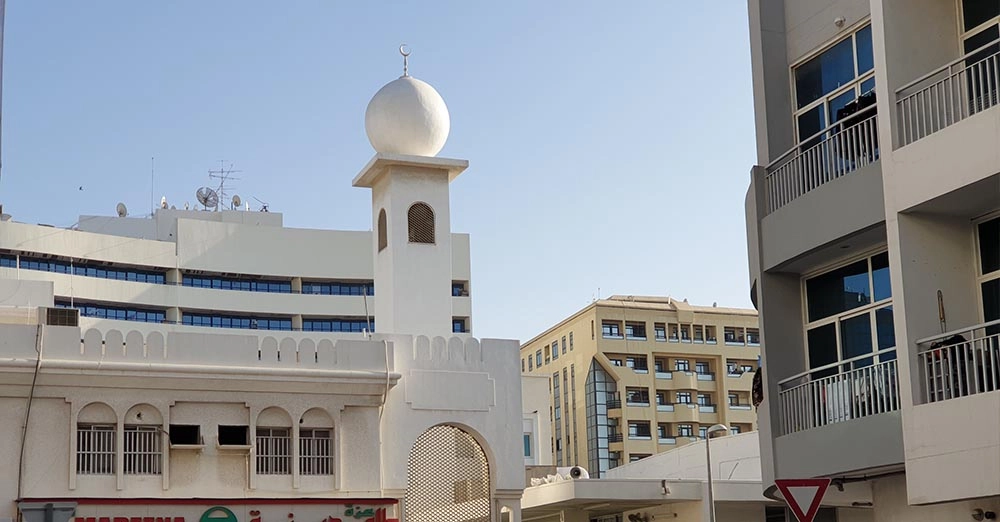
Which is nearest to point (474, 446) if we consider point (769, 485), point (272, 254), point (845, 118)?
point (769, 485)

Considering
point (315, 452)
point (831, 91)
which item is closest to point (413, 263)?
point (315, 452)

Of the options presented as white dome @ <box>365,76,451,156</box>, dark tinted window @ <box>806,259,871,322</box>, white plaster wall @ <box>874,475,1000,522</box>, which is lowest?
white plaster wall @ <box>874,475,1000,522</box>

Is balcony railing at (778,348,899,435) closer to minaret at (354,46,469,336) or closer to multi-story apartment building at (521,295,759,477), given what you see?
minaret at (354,46,469,336)

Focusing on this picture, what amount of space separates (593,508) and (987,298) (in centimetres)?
2291

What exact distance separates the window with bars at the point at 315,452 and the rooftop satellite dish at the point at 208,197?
175 ft

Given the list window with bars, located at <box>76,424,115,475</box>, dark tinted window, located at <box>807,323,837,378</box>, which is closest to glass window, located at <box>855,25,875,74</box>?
dark tinted window, located at <box>807,323,837,378</box>

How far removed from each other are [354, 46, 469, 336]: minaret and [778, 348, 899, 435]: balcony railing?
1058cm

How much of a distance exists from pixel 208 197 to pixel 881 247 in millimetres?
62552

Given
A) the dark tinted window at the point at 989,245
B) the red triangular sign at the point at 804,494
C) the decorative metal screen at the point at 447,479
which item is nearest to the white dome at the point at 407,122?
the decorative metal screen at the point at 447,479

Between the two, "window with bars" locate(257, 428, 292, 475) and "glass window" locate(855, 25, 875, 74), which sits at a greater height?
"glass window" locate(855, 25, 875, 74)

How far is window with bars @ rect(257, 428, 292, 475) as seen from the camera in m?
23.8

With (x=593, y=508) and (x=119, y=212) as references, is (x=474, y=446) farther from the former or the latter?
(x=119, y=212)

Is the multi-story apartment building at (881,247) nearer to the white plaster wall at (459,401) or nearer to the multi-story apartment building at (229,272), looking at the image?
the white plaster wall at (459,401)

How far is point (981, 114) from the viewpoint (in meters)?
13.8
